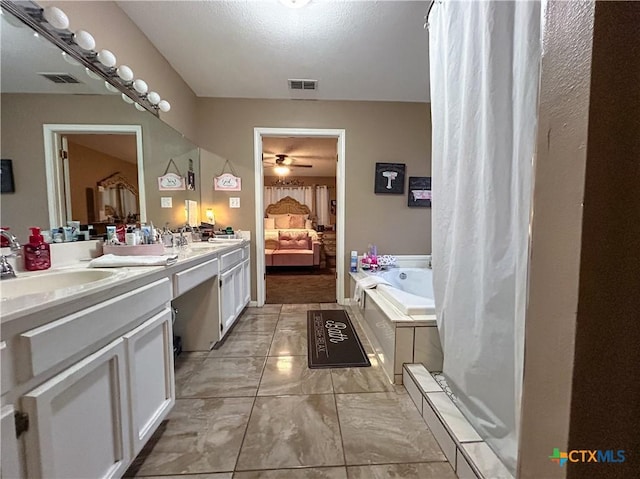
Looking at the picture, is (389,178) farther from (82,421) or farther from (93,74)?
(82,421)

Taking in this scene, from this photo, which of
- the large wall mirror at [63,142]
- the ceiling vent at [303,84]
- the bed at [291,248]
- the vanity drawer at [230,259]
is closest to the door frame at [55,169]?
the large wall mirror at [63,142]

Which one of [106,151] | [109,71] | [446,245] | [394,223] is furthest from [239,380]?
[394,223]

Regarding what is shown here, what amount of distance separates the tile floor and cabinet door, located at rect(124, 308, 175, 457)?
0.19m

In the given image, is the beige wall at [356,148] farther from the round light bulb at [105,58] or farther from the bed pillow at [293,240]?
the bed pillow at [293,240]

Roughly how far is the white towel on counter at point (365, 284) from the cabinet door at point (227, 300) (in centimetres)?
117

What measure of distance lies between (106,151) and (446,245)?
202cm

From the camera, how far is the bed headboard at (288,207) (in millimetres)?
7316

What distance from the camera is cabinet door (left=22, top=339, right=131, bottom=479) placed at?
2.07 feet

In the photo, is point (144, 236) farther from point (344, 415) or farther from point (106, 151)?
point (344, 415)

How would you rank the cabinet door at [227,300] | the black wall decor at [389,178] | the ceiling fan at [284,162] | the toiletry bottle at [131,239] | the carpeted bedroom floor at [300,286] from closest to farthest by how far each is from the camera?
the toiletry bottle at [131,239]
the cabinet door at [227,300]
the black wall decor at [389,178]
the carpeted bedroom floor at [300,286]
the ceiling fan at [284,162]

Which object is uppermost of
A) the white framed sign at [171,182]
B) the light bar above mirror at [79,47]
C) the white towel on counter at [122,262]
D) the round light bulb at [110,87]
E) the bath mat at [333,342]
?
the light bar above mirror at [79,47]

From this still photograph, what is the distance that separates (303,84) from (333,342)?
2.45 m

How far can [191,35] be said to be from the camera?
1.99 metres

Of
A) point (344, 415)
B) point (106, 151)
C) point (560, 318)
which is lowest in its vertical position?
point (344, 415)
